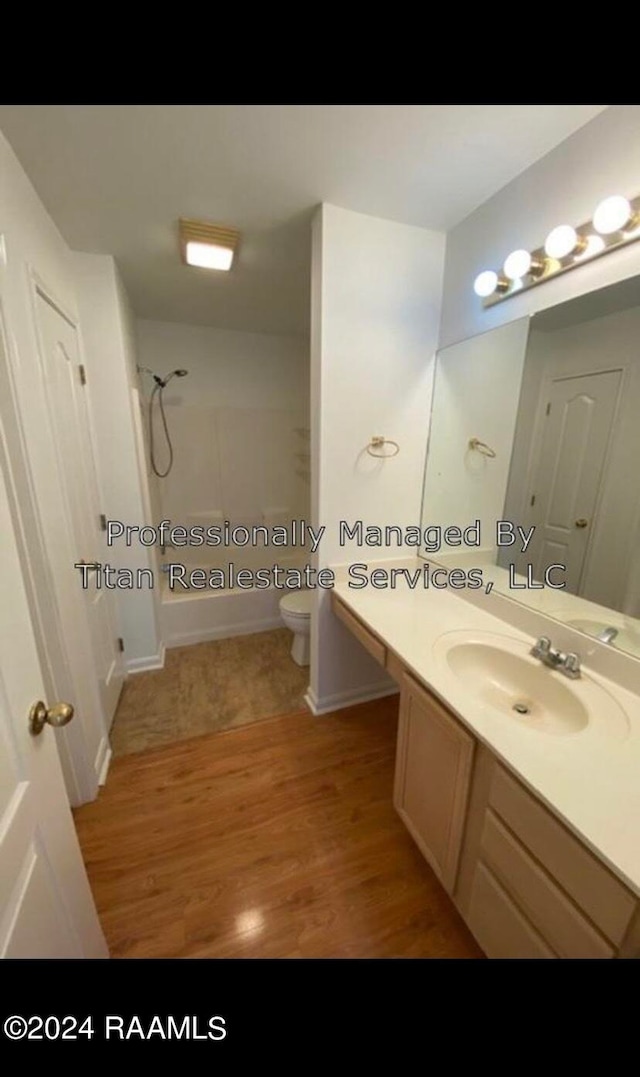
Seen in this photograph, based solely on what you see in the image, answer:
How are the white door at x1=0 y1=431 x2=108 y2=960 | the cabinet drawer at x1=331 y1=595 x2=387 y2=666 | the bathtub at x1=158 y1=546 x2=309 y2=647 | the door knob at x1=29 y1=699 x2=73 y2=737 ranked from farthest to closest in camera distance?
the bathtub at x1=158 y1=546 x2=309 y2=647, the cabinet drawer at x1=331 y1=595 x2=387 y2=666, the door knob at x1=29 y1=699 x2=73 y2=737, the white door at x1=0 y1=431 x2=108 y2=960

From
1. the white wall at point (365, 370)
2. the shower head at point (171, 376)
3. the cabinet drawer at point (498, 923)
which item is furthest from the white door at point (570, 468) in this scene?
the shower head at point (171, 376)

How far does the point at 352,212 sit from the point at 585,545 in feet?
5.02

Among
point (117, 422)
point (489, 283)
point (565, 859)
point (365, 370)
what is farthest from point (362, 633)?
point (117, 422)

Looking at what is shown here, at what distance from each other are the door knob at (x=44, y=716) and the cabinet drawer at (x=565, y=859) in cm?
93

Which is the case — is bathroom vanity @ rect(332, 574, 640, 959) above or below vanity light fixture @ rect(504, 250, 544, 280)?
below

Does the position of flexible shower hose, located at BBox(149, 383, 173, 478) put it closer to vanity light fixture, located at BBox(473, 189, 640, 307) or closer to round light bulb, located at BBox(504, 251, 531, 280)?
vanity light fixture, located at BBox(473, 189, 640, 307)

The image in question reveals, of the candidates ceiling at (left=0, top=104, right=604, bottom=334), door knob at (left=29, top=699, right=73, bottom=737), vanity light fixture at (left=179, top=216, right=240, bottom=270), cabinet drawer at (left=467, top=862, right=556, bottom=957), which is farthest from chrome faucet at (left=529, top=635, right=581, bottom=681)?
vanity light fixture at (left=179, top=216, right=240, bottom=270)

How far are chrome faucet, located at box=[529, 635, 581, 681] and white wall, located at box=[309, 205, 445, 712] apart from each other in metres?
0.84

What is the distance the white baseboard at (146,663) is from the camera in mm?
2316

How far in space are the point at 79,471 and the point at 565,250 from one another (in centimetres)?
198

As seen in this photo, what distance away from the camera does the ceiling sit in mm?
1001

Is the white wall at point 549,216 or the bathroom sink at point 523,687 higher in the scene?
the white wall at point 549,216

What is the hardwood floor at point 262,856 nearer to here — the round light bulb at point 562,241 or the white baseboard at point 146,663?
Result: the white baseboard at point 146,663
